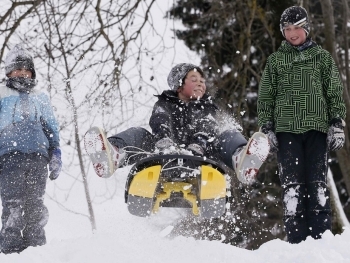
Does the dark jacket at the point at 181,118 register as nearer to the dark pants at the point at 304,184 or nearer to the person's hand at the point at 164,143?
the person's hand at the point at 164,143

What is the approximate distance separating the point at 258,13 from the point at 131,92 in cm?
296

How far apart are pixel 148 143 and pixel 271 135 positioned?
992mm

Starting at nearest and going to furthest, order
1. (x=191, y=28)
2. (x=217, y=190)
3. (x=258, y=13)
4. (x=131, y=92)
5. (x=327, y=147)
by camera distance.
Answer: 1. (x=217, y=190)
2. (x=327, y=147)
3. (x=131, y=92)
4. (x=258, y=13)
5. (x=191, y=28)

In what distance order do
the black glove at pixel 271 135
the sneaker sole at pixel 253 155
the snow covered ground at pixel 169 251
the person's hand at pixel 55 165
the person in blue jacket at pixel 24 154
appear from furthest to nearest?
the person's hand at pixel 55 165 < the black glove at pixel 271 135 < the person in blue jacket at pixel 24 154 < the sneaker sole at pixel 253 155 < the snow covered ground at pixel 169 251

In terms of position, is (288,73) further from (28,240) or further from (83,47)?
(83,47)

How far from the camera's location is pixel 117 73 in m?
8.23

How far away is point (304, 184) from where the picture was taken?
15.9 feet

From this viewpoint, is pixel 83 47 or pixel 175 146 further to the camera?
pixel 83 47

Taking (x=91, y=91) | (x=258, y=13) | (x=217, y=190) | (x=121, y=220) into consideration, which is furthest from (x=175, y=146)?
(x=258, y=13)

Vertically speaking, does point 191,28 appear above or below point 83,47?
above

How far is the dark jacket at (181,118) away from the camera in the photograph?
476 centimetres

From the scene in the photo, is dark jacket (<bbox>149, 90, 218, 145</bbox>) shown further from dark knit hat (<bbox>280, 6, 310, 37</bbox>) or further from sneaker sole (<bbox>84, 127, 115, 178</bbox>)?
dark knit hat (<bbox>280, 6, 310, 37</bbox>)

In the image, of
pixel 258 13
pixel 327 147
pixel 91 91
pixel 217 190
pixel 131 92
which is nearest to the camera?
pixel 217 190

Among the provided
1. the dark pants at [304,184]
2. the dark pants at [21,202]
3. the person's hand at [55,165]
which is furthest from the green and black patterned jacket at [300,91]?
the dark pants at [21,202]
